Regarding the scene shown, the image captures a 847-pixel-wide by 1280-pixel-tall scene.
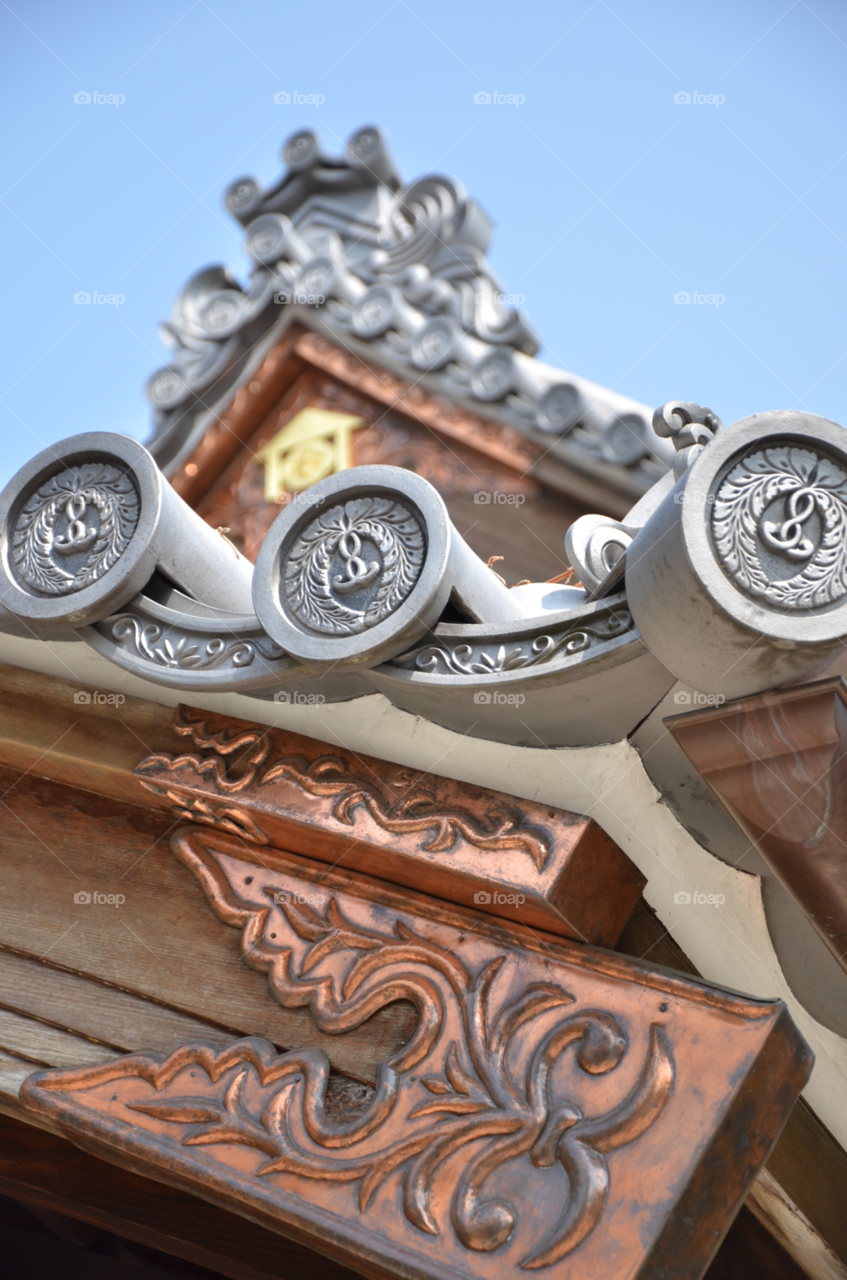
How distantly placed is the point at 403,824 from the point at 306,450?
384 centimetres

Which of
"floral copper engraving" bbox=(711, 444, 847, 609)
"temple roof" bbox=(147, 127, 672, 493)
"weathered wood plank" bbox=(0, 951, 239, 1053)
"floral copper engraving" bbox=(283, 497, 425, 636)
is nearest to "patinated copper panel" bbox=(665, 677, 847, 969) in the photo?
"floral copper engraving" bbox=(711, 444, 847, 609)

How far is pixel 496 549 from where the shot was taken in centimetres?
439

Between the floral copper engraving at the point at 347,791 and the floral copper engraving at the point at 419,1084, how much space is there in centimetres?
14

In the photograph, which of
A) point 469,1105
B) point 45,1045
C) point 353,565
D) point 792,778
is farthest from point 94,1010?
point 792,778

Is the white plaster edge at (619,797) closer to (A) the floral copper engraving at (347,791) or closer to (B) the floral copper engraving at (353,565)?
(A) the floral copper engraving at (347,791)

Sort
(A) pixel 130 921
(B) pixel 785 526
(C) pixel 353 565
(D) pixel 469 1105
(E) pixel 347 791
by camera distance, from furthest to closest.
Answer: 1. (A) pixel 130 921
2. (E) pixel 347 791
3. (C) pixel 353 565
4. (D) pixel 469 1105
5. (B) pixel 785 526

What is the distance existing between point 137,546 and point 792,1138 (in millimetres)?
1314

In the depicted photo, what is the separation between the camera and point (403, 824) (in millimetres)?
1530

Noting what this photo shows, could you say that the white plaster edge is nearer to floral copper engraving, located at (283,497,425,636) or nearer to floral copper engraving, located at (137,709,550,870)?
floral copper engraving, located at (137,709,550,870)

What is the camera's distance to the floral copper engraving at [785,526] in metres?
1.21

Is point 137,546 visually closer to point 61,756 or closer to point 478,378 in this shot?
point 61,756

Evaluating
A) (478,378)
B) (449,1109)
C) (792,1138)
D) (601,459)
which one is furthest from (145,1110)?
(478,378)

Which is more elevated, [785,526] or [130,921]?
[785,526]

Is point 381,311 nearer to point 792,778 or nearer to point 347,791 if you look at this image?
point 347,791
